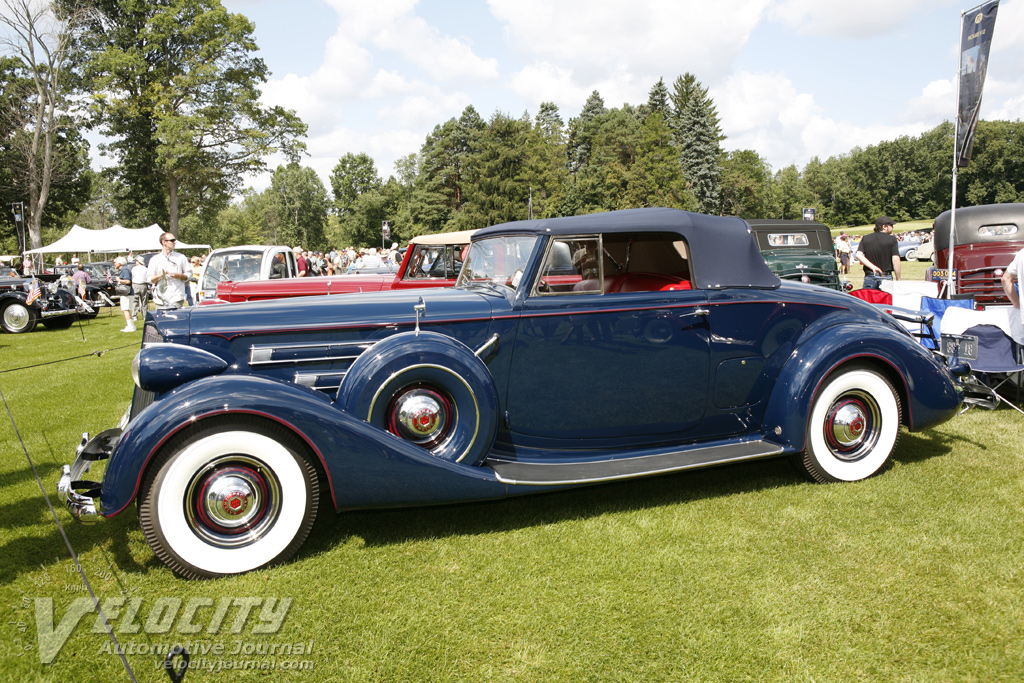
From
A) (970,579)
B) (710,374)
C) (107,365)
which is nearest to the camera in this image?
(970,579)

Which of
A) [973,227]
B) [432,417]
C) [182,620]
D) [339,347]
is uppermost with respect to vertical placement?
[973,227]

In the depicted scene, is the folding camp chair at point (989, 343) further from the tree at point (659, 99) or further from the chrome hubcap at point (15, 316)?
the tree at point (659, 99)

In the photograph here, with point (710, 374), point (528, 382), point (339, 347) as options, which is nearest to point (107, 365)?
point (339, 347)

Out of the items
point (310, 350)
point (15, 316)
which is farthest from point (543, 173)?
point (310, 350)

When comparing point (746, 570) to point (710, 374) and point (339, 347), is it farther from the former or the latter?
point (339, 347)

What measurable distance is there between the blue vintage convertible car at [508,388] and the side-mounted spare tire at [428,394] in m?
0.01

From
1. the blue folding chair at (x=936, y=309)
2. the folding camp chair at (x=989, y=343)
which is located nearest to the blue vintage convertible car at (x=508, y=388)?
the folding camp chair at (x=989, y=343)

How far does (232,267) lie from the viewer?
38.5 ft

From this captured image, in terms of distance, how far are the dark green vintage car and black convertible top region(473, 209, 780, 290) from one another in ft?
23.3

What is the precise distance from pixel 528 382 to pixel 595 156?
2510 inches

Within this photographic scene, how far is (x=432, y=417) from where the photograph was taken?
3477 millimetres

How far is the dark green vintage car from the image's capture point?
10.7 meters

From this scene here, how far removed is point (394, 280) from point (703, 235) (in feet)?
20.9

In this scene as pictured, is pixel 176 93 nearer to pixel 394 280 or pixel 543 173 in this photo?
pixel 394 280
